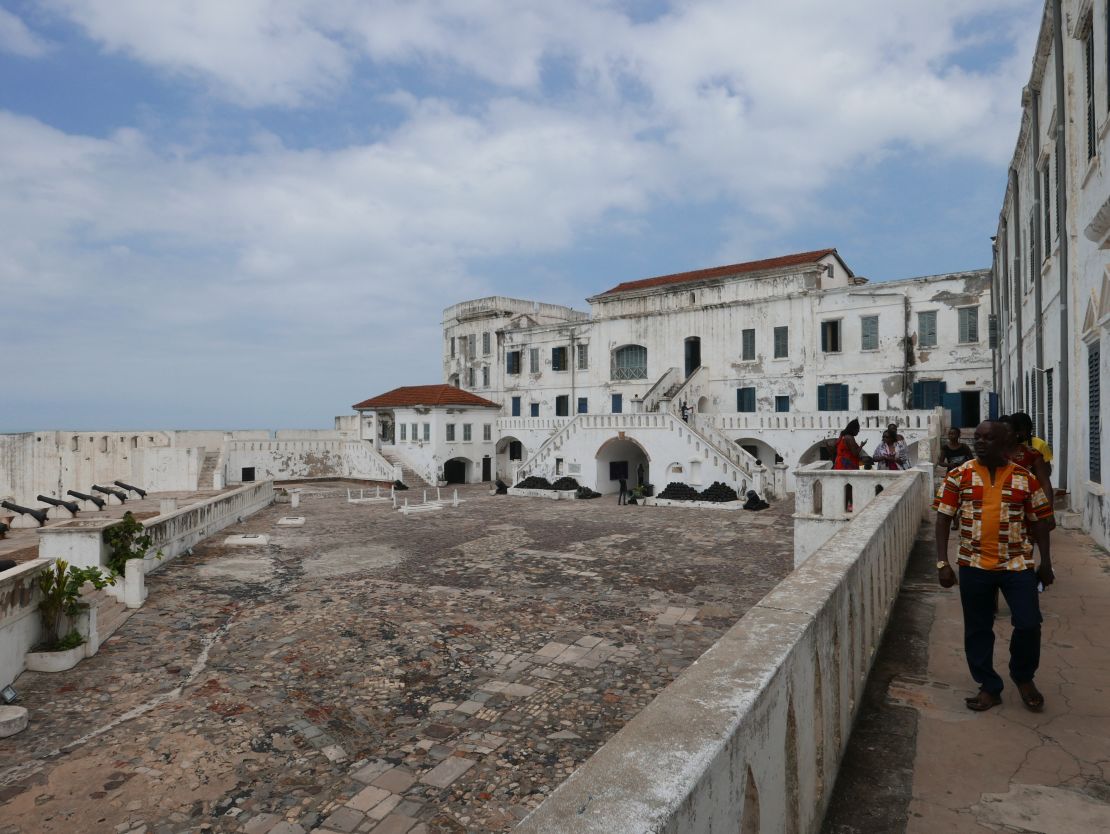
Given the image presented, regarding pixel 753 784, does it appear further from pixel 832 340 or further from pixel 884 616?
pixel 832 340

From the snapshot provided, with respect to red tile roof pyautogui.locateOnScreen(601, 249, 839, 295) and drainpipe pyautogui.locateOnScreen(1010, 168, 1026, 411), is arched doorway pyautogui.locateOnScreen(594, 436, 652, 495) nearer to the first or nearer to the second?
red tile roof pyautogui.locateOnScreen(601, 249, 839, 295)

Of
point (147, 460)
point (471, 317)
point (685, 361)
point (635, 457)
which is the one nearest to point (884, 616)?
point (635, 457)

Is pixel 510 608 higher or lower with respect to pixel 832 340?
lower

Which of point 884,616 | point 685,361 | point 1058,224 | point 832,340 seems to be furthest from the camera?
point 685,361

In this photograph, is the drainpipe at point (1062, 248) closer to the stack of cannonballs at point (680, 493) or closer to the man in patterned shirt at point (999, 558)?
the man in patterned shirt at point (999, 558)

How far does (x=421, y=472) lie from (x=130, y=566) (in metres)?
27.3

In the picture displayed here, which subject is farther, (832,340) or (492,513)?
(832,340)

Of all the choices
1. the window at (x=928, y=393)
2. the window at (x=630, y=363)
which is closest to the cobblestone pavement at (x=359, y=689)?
the window at (x=928, y=393)

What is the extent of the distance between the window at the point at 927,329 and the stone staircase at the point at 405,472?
26091 millimetres

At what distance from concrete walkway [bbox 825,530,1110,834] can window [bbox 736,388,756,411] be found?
1163 inches

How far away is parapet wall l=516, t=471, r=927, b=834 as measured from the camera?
1692 mm

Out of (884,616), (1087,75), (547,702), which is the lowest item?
(547,702)

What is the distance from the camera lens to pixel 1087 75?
903 cm

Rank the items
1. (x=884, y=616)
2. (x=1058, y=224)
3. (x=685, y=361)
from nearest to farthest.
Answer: (x=884, y=616), (x=1058, y=224), (x=685, y=361)
